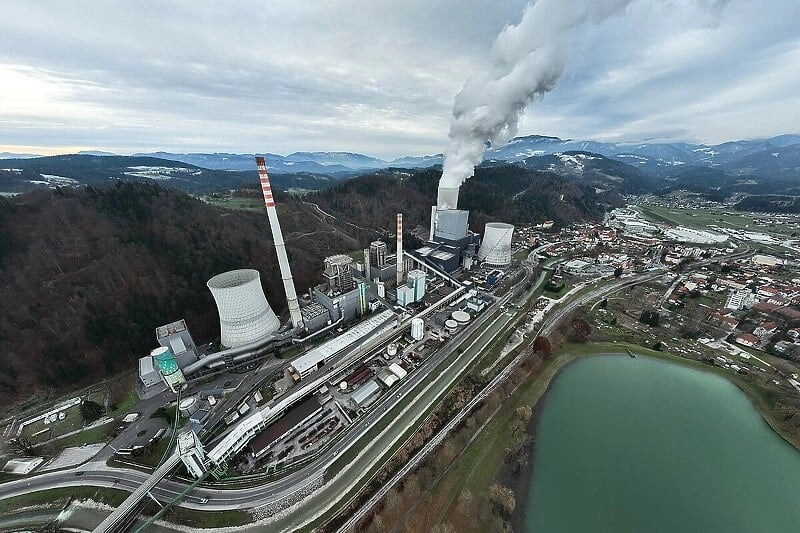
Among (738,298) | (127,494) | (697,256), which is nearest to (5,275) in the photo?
(127,494)

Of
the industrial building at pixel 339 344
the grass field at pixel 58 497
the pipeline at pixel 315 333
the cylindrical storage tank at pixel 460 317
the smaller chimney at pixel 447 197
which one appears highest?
the smaller chimney at pixel 447 197

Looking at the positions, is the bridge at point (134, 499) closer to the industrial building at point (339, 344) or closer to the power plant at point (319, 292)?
the power plant at point (319, 292)

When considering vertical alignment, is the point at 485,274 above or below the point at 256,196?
below

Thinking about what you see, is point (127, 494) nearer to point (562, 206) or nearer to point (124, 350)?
point (124, 350)

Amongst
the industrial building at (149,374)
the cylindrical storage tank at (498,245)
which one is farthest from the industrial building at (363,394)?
the cylindrical storage tank at (498,245)

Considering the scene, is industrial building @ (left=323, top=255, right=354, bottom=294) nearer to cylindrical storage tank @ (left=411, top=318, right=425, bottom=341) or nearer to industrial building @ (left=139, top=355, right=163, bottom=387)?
cylindrical storage tank @ (left=411, top=318, right=425, bottom=341)

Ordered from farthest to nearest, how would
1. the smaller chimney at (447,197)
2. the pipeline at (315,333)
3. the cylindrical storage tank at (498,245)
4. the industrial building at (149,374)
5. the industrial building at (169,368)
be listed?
the smaller chimney at (447,197), the cylindrical storage tank at (498,245), the pipeline at (315,333), the industrial building at (149,374), the industrial building at (169,368)

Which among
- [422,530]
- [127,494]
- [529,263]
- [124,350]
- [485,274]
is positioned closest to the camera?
[422,530]

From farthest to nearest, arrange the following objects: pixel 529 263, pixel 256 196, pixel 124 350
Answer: pixel 256 196 → pixel 529 263 → pixel 124 350
